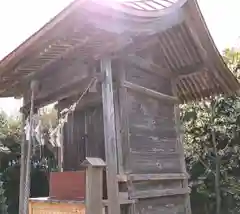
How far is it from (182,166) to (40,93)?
88.0 inches

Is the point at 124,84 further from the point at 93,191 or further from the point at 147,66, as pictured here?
the point at 93,191

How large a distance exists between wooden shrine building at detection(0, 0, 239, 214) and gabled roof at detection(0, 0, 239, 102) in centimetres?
1

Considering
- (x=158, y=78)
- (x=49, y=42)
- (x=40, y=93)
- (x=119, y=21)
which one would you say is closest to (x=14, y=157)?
(x=40, y=93)

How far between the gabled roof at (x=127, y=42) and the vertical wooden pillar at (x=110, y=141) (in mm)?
299

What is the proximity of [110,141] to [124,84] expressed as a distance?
0.80 meters

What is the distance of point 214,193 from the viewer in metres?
7.79

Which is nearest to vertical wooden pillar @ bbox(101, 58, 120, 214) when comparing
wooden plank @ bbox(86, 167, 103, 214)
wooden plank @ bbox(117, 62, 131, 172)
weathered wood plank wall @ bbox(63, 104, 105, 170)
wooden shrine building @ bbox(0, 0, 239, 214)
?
wooden shrine building @ bbox(0, 0, 239, 214)

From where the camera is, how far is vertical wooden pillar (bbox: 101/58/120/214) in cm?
329

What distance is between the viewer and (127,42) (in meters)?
3.44

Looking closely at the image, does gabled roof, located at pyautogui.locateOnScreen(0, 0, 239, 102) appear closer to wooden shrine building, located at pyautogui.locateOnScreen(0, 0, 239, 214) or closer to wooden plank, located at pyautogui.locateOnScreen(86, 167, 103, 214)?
wooden shrine building, located at pyautogui.locateOnScreen(0, 0, 239, 214)

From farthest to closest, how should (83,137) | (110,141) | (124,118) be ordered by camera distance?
(83,137) → (124,118) → (110,141)

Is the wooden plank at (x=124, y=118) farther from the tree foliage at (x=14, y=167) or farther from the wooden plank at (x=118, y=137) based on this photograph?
the tree foliage at (x=14, y=167)

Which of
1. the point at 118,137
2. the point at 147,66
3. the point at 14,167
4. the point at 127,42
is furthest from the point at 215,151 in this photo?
the point at 14,167

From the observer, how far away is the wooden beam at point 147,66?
415 centimetres
